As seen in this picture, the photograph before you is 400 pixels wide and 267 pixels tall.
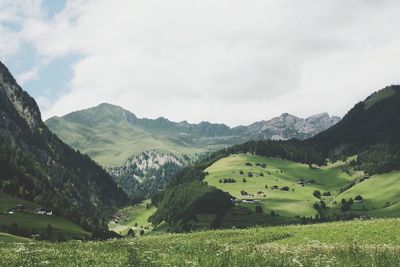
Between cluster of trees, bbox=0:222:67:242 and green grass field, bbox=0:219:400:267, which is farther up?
green grass field, bbox=0:219:400:267

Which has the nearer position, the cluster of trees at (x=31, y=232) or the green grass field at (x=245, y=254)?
the green grass field at (x=245, y=254)

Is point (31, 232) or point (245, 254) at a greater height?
point (245, 254)

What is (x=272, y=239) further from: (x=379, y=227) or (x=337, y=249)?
(x=337, y=249)

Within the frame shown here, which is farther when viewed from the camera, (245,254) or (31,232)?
(31,232)

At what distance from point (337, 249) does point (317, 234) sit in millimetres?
24278

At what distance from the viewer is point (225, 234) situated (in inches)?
2231

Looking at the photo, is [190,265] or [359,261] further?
[359,261]

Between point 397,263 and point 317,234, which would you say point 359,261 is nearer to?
point 397,263

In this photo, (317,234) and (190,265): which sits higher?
(190,265)

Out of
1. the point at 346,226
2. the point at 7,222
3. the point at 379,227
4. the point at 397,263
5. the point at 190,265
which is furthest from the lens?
the point at 7,222

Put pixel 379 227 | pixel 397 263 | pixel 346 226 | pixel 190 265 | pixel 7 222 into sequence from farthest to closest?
1. pixel 7 222
2. pixel 346 226
3. pixel 379 227
4. pixel 397 263
5. pixel 190 265

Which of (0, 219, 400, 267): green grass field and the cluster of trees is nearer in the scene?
(0, 219, 400, 267): green grass field

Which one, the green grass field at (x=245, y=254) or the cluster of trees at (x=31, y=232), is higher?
the green grass field at (x=245, y=254)

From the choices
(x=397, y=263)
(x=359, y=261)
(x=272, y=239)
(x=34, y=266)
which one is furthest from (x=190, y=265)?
(x=272, y=239)
